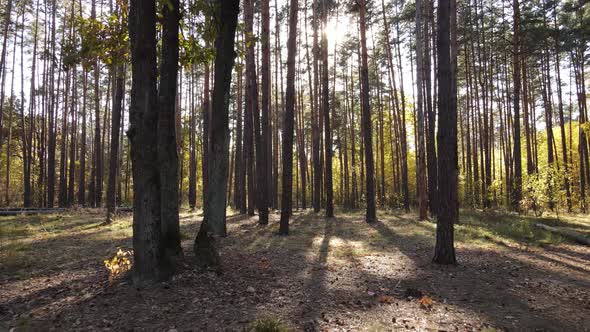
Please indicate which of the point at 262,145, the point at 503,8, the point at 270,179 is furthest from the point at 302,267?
the point at 503,8

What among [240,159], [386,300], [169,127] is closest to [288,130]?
[169,127]

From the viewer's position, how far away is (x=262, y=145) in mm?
13102

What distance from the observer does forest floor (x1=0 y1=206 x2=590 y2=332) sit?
163 inches

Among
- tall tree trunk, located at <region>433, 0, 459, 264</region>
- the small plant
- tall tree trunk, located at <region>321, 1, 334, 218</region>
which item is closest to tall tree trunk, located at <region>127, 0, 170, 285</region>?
the small plant

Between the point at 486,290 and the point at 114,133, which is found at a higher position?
the point at 114,133

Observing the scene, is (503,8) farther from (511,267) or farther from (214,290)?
(214,290)

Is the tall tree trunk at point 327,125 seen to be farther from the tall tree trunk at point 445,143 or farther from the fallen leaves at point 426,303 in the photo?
the fallen leaves at point 426,303

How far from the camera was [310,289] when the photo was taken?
548cm

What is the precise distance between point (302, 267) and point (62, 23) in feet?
82.7

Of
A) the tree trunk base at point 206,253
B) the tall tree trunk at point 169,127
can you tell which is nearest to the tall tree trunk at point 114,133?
the tall tree trunk at point 169,127

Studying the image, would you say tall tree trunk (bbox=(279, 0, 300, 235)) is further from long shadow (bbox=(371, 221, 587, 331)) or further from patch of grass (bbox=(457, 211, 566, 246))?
patch of grass (bbox=(457, 211, 566, 246))

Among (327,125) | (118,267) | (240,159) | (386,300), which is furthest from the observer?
(240,159)

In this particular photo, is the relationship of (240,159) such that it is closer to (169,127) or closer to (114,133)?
(114,133)

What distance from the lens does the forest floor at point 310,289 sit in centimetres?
415
